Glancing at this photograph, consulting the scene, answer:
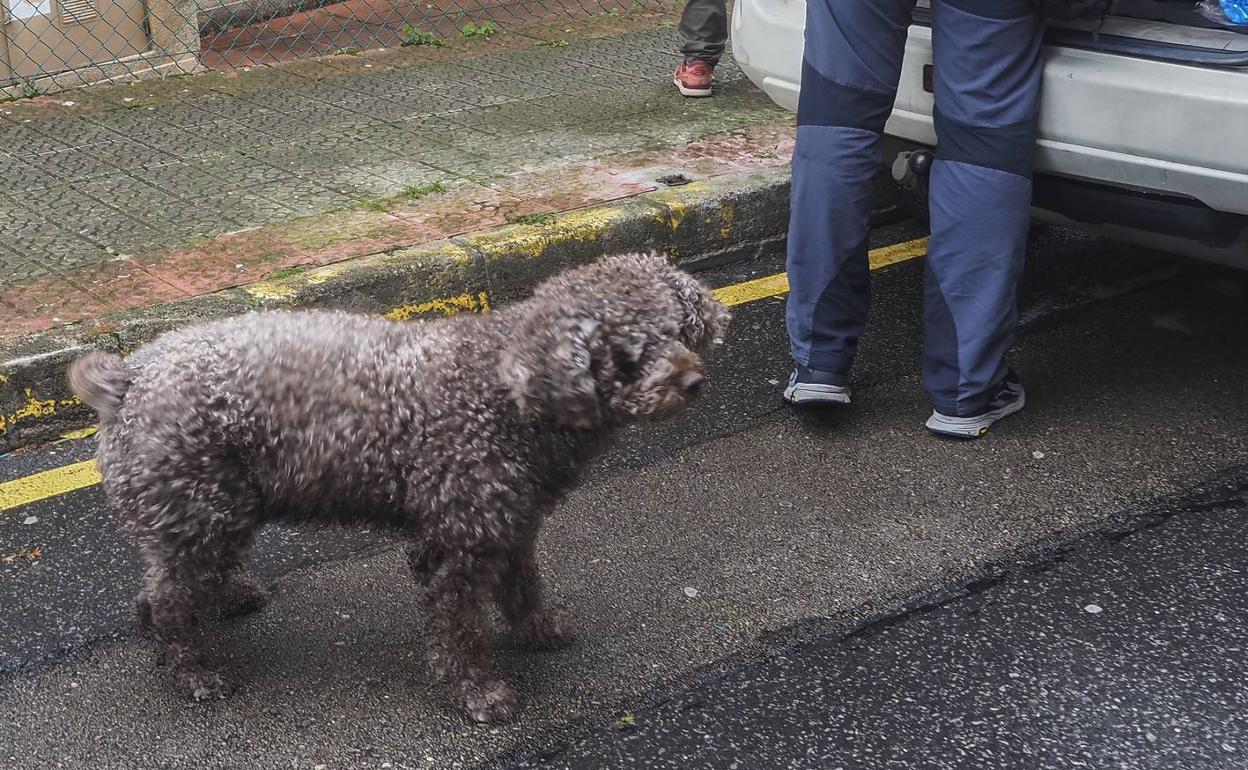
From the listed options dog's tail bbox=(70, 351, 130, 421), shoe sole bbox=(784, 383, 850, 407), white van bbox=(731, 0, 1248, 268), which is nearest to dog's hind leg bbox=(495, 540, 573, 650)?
dog's tail bbox=(70, 351, 130, 421)

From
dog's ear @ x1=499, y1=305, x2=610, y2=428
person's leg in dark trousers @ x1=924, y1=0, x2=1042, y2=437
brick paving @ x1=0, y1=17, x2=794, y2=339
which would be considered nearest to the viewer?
dog's ear @ x1=499, y1=305, x2=610, y2=428

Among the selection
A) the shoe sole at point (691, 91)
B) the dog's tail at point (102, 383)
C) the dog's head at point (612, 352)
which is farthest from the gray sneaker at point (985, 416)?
the shoe sole at point (691, 91)

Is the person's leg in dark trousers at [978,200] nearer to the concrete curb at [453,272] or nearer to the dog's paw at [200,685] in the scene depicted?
the concrete curb at [453,272]

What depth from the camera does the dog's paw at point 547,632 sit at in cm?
309

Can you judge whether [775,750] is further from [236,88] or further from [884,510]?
[236,88]

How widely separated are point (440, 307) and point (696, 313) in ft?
7.25

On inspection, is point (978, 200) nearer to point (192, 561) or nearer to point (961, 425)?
point (961, 425)

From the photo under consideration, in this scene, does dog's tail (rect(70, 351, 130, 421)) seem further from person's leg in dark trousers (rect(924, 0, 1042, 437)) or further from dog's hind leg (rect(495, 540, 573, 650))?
person's leg in dark trousers (rect(924, 0, 1042, 437))

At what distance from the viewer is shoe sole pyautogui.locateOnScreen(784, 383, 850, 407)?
4121mm

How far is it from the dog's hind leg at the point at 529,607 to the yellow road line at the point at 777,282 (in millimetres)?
1977

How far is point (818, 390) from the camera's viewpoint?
4.12 m

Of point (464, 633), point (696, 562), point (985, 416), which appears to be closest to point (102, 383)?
point (464, 633)

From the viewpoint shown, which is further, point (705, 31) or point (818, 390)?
point (705, 31)

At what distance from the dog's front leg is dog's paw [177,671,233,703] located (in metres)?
0.48
